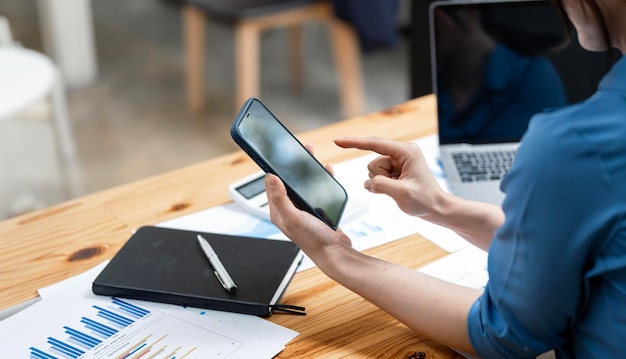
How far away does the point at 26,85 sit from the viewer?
2.04 metres

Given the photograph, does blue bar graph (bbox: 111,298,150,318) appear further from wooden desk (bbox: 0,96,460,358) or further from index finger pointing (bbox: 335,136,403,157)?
index finger pointing (bbox: 335,136,403,157)

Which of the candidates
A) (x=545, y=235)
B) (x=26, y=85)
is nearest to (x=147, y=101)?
(x=26, y=85)

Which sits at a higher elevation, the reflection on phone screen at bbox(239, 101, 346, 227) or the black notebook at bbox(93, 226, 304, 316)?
the reflection on phone screen at bbox(239, 101, 346, 227)

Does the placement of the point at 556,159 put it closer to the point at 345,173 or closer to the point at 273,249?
the point at 273,249

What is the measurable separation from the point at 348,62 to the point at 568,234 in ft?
7.05

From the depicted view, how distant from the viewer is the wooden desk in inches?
36.5

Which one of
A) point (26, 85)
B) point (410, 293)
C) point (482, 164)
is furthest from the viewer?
point (26, 85)

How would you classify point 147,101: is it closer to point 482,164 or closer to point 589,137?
point 482,164

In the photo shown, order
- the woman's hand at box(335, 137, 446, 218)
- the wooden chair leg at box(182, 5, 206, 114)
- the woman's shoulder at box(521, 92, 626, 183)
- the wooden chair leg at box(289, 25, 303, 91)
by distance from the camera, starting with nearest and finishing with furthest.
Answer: the woman's shoulder at box(521, 92, 626, 183)
the woman's hand at box(335, 137, 446, 218)
the wooden chair leg at box(182, 5, 206, 114)
the wooden chair leg at box(289, 25, 303, 91)

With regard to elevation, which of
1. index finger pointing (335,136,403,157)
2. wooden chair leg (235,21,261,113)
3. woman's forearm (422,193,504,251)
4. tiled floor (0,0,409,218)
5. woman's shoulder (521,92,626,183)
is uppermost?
woman's shoulder (521,92,626,183)

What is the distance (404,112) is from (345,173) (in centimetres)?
29

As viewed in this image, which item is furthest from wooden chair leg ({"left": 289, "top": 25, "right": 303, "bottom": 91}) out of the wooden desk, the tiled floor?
the wooden desk

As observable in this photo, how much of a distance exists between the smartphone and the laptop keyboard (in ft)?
1.00

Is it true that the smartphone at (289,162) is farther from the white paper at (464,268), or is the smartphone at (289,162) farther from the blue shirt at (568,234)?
the blue shirt at (568,234)
